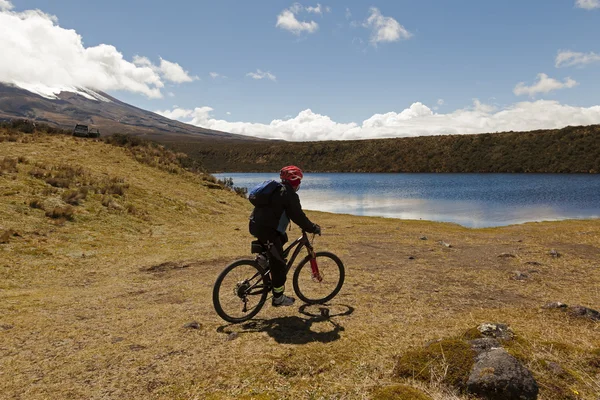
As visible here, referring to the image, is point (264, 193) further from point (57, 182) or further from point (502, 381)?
point (57, 182)

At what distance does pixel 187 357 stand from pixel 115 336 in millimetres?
1611

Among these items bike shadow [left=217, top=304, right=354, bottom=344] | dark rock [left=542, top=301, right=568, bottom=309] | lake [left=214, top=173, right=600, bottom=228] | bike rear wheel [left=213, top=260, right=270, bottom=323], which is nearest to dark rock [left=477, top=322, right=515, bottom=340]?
bike shadow [left=217, top=304, right=354, bottom=344]

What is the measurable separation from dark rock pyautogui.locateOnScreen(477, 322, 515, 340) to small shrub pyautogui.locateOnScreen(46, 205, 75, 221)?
1580 centimetres

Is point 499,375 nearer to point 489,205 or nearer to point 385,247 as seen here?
point 385,247

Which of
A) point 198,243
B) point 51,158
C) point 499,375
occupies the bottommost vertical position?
point 198,243

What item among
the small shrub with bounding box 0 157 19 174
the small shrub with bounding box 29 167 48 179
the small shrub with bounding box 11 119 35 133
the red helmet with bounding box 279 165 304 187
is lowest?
the small shrub with bounding box 29 167 48 179

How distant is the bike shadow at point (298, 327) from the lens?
20.3ft

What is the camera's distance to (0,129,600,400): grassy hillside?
188 inches

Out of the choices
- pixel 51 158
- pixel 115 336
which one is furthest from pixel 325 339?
pixel 51 158

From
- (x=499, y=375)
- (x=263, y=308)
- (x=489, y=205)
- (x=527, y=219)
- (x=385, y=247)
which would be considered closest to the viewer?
(x=499, y=375)

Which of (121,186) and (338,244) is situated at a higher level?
(121,186)

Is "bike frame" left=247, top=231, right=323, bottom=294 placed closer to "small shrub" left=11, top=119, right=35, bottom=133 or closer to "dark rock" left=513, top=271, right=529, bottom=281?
"dark rock" left=513, top=271, right=529, bottom=281

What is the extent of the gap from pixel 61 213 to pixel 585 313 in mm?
17495

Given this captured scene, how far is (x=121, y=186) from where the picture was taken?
72.1ft
